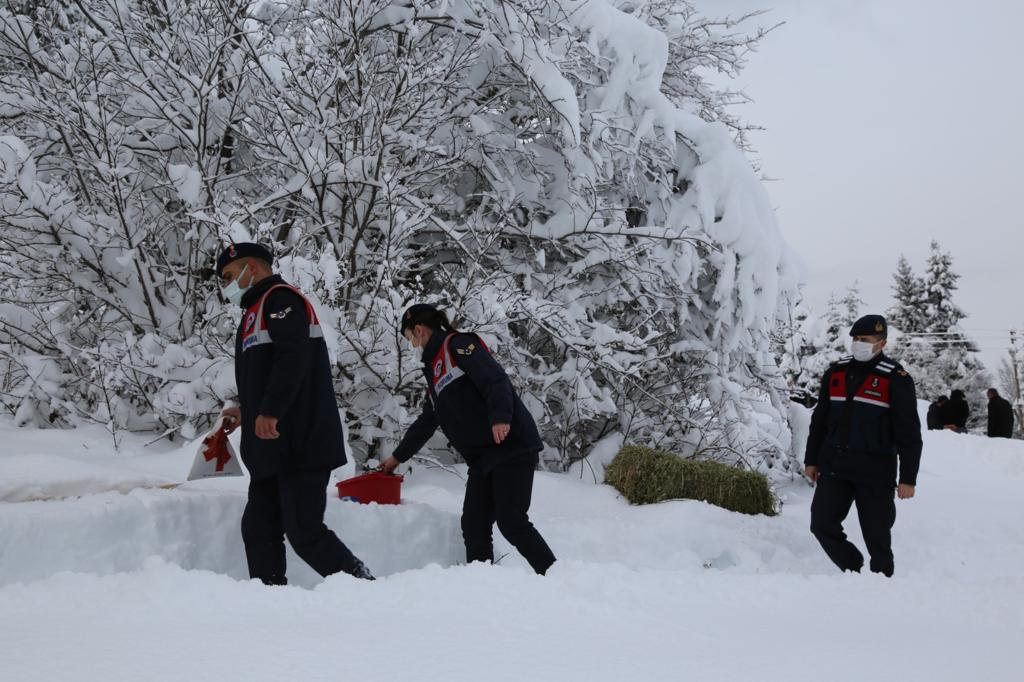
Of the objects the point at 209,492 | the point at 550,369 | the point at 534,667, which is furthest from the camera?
the point at 550,369

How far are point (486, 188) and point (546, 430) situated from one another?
226 cm

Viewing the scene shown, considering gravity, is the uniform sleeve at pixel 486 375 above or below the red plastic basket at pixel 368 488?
above

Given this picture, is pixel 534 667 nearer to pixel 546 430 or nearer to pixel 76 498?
pixel 76 498

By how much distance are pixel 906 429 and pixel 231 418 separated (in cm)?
346

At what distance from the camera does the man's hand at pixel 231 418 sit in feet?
12.6

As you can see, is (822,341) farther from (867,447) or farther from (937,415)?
(867,447)

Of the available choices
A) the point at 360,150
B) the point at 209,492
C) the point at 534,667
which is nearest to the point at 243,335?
the point at 209,492

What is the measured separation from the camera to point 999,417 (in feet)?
64.4

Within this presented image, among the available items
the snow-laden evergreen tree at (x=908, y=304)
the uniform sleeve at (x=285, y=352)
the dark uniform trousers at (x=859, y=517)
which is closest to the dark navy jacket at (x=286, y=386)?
the uniform sleeve at (x=285, y=352)

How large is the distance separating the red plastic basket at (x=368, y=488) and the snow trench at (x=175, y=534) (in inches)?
3.0

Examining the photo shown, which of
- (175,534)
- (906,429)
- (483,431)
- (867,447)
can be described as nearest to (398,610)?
(483,431)

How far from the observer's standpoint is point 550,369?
684cm

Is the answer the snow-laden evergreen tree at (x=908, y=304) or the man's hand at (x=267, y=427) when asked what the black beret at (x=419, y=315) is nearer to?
the man's hand at (x=267, y=427)

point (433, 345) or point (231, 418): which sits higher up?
point (433, 345)
